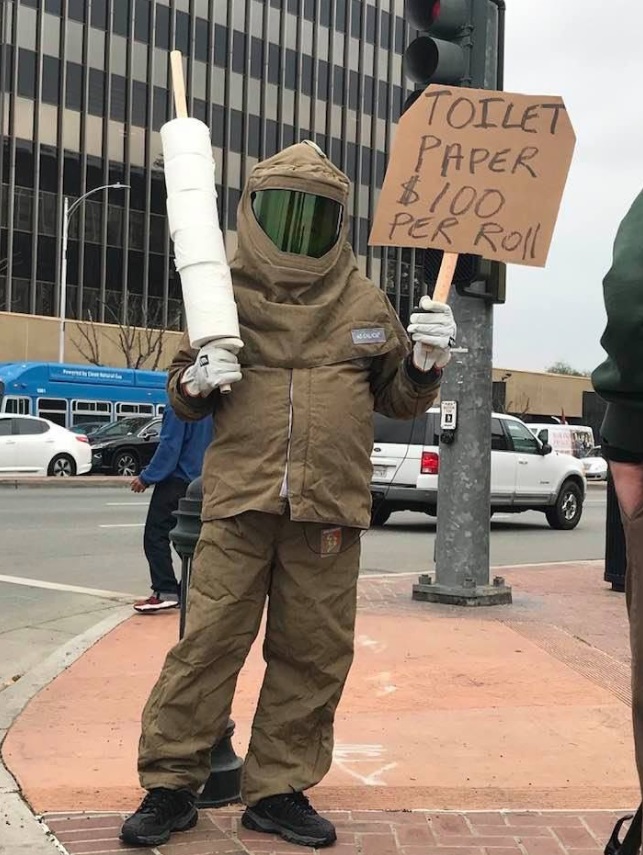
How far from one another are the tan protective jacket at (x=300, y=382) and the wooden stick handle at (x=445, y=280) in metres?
0.18

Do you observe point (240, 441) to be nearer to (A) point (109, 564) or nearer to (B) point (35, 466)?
(A) point (109, 564)

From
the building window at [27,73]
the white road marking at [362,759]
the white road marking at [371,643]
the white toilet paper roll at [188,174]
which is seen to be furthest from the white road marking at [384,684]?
the building window at [27,73]

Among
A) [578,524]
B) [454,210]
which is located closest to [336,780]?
[454,210]

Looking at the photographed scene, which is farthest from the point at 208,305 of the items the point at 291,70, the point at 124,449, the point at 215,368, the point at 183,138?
the point at 291,70

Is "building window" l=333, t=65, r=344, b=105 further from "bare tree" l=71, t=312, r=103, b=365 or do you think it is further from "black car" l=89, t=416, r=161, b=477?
"black car" l=89, t=416, r=161, b=477

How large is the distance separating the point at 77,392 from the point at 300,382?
24.6 m

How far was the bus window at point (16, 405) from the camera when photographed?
83.4 ft

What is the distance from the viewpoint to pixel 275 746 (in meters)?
3.31

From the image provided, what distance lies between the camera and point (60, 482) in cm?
2122

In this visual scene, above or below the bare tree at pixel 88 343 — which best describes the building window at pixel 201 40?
above

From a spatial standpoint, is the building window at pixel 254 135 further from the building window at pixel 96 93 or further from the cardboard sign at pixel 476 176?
the cardboard sign at pixel 476 176

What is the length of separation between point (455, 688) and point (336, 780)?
5.23ft

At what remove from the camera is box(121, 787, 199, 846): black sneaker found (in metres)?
3.22

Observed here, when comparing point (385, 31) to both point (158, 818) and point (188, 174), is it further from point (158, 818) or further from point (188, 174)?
point (158, 818)
